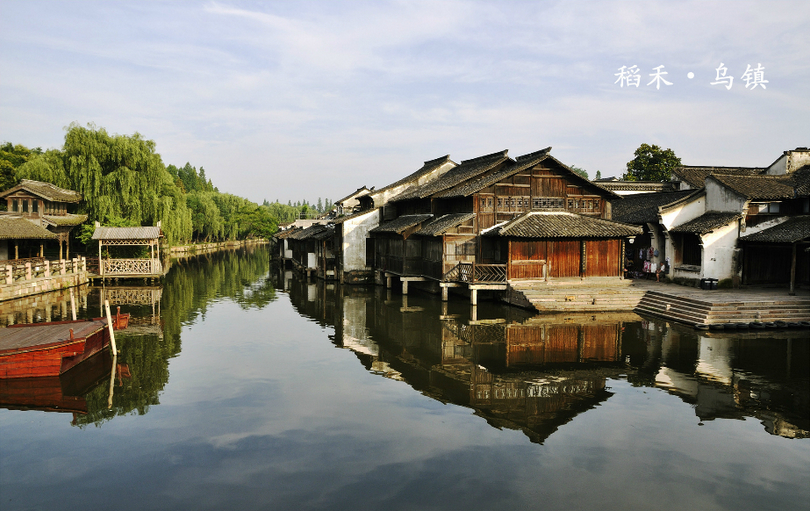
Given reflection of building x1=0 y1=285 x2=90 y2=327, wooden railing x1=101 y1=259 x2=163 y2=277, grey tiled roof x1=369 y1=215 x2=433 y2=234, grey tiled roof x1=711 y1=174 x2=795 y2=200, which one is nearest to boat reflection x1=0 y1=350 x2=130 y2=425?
reflection of building x1=0 y1=285 x2=90 y2=327

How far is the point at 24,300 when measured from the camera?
28.6 meters

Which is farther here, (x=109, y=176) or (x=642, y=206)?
(x=109, y=176)

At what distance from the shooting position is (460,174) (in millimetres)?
35438

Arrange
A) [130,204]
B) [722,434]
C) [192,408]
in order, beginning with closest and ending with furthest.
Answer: [722,434] → [192,408] → [130,204]

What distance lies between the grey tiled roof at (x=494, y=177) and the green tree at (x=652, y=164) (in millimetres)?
33424

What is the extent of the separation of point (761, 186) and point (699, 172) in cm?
1126

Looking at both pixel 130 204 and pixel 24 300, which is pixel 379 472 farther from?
pixel 130 204

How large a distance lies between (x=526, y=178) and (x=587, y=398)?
58.4ft

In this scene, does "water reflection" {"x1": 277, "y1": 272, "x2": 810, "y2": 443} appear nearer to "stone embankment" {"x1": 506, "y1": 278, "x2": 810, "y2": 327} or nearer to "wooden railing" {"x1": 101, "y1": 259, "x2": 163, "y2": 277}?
"stone embankment" {"x1": 506, "y1": 278, "x2": 810, "y2": 327}

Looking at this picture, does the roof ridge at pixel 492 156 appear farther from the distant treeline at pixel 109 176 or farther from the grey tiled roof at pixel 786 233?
the distant treeline at pixel 109 176

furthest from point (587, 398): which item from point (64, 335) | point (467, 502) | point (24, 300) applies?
point (24, 300)

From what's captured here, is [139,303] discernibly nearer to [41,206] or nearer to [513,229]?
[41,206]

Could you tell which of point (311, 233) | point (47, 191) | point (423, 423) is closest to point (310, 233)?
point (311, 233)

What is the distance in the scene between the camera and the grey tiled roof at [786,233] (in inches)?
916
